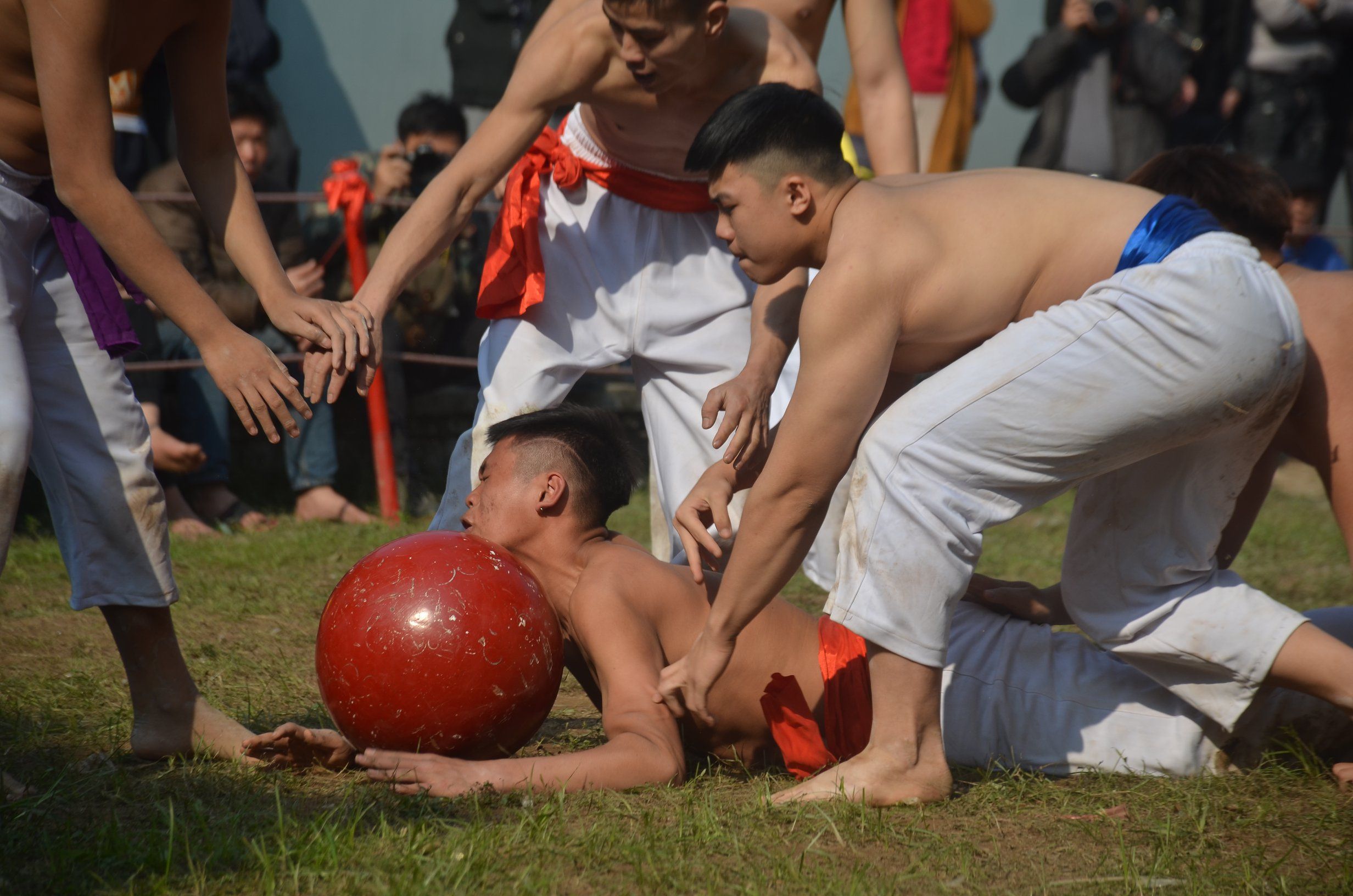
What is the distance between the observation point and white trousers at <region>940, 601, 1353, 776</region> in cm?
328

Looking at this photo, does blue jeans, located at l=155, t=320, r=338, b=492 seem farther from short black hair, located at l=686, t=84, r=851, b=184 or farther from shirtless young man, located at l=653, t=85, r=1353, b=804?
shirtless young man, located at l=653, t=85, r=1353, b=804

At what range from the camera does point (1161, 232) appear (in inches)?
122

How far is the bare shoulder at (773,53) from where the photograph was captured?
13.3 feet

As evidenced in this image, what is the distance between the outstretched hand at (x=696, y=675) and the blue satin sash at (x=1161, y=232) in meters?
1.29

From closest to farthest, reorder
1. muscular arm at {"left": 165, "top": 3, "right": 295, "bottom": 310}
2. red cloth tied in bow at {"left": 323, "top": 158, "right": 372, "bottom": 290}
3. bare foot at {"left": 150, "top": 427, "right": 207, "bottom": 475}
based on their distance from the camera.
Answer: muscular arm at {"left": 165, "top": 3, "right": 295, "bottom": 310} → bare foot at {"left": 150, "top": 427, "right": 207, "bottom": 475} → red cloth tied in bow at {"left": 323, "top": 158, "right": 372, "bottom": 290}

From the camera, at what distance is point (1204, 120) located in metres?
9.12

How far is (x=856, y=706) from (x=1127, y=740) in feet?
2.32

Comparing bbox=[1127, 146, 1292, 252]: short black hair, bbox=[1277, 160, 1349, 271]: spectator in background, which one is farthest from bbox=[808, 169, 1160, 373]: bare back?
bbox=[1277, 160, 1349, 271]: spectator in background

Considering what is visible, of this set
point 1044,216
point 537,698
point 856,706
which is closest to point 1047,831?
point 856,706

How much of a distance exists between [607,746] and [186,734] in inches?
43.3

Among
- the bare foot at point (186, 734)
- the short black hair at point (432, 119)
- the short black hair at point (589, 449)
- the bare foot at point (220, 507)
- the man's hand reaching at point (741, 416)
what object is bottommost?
the bare foot at point (220, 507)

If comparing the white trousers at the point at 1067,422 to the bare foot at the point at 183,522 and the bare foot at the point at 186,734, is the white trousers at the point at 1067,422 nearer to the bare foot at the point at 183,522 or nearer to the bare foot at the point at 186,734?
the bare foot at the point at 186,734

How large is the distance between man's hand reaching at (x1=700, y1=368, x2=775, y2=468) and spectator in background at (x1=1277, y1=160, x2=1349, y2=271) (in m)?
5.40

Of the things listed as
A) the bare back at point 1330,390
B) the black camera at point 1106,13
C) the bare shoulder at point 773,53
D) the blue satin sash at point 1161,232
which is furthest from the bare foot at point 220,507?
the black camera at point 1106,13
